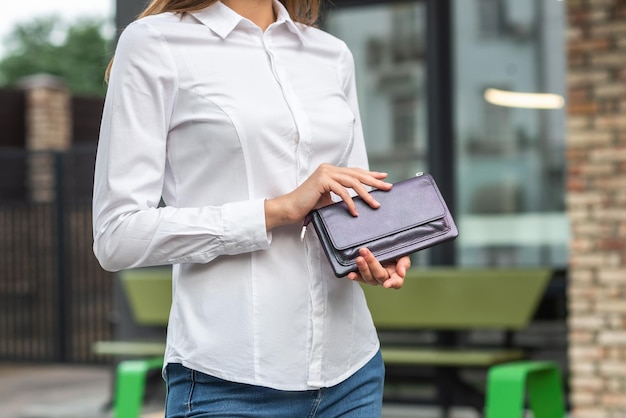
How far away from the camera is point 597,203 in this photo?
Result: 5.45 meters

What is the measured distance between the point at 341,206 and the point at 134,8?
Answer: 585cm

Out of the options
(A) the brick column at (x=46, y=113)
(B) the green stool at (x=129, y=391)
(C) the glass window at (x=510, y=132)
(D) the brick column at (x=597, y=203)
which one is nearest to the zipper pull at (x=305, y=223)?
(B) the green stool at (x=129, y=391)

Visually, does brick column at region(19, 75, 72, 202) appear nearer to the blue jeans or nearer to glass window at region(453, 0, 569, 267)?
glass window at region(453, 0, 569, 267)

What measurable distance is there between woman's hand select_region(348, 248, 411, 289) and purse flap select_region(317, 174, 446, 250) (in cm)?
3

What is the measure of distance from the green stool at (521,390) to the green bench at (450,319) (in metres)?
2.21

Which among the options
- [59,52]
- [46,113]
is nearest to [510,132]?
[46,113]

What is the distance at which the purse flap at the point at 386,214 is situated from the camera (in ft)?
5.24

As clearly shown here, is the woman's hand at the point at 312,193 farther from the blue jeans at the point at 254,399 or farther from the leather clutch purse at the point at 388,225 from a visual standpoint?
the blue jeans at the point at 254,399

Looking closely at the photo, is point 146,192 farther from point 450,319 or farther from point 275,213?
point 450,319

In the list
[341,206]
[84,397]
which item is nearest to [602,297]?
[341,206]

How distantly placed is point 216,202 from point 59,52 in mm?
33993

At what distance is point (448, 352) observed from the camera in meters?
6.48

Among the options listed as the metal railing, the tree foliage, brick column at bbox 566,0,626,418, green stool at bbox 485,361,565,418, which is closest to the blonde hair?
green stool at bbox 485,361,565,418

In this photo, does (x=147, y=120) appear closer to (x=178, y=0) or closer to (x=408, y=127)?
(x=178, y=0)
